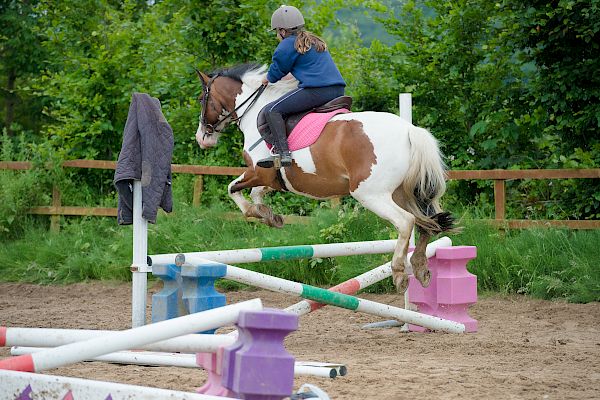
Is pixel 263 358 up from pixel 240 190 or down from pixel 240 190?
down

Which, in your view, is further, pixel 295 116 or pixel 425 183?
pixel 295 116

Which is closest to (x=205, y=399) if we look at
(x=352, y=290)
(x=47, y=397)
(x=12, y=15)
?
(x=47, y=397)

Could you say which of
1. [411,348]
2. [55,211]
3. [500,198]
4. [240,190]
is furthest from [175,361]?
[55,211]

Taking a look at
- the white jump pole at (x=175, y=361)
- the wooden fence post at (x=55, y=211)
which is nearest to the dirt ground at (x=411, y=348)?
the white jump pole at (x=175, y=361)

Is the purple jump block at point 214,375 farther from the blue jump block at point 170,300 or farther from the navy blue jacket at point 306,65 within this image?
the navy blue jacket at point 306,65

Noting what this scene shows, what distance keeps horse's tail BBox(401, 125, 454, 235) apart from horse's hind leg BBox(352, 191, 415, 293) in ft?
0.63

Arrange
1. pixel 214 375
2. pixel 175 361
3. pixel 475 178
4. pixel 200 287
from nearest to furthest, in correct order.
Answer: pixel 214 375 < pixel 175 361 < pixel 200 287 < pixel 475 178

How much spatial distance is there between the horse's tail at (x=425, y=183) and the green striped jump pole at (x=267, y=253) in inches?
11.7

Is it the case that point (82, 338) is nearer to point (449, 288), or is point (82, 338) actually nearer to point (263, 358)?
point (263, 358)

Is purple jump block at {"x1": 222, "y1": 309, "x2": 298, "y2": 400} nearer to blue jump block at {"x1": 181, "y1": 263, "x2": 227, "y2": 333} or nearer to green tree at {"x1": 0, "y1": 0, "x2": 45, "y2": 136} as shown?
blue jump block at {"x1": 181, "y1": 263, "x2": 227, "y2": 333}

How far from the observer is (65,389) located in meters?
3.12

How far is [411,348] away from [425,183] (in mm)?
1129

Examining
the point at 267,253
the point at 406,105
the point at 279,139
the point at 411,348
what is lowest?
the point at 411,348

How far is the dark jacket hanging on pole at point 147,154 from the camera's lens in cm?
512
